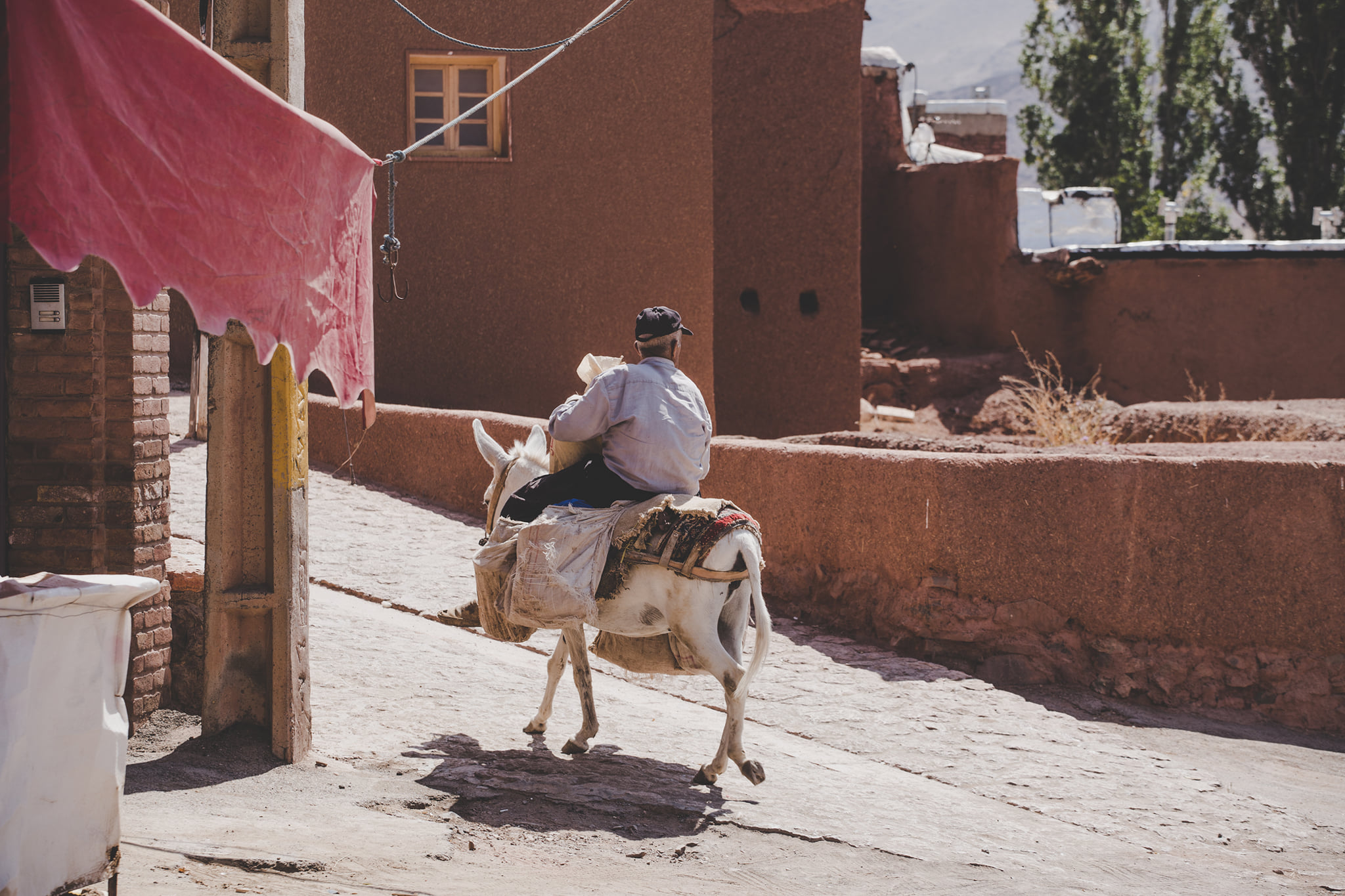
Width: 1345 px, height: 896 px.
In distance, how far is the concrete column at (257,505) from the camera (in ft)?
16.8

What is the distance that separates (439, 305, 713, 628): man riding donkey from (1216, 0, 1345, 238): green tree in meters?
27.2

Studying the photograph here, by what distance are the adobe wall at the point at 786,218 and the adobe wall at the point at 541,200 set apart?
1154 mm

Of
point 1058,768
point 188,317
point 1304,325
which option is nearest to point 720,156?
point 188,317

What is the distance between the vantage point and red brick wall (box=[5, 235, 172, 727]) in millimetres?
5109

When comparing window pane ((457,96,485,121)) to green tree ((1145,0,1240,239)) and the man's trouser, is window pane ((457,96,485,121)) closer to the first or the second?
the man's trouser

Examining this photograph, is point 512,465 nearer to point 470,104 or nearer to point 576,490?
point 576,490

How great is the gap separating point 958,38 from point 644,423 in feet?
598

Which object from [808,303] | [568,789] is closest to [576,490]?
[568,789]

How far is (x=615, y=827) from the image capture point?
488cm

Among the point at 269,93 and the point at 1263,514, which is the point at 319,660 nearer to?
the point at 269,93

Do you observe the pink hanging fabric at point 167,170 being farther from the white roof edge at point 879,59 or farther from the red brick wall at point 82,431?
the white roof edge at point 879,59

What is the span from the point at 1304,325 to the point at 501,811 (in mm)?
15580

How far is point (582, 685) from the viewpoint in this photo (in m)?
5.74

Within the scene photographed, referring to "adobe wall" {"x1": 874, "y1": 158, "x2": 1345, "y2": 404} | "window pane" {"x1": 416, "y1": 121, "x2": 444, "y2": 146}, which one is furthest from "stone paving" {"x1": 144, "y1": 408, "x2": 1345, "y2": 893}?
"adobe wall" {"x1": 874, "y1": 158, "x2": 1345, "y2": 404}
